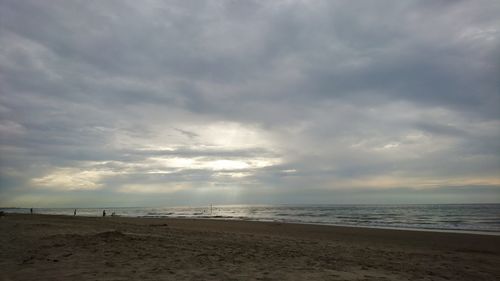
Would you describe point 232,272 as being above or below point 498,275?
above

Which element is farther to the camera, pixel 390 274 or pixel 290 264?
pixel 290 264

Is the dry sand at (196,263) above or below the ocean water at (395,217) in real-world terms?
above

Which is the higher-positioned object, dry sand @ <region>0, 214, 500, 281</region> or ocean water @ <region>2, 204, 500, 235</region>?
dry sand @ <region>0, 214, 500, 281</region>

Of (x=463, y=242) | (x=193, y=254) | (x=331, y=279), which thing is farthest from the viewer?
(x=463, y=242)

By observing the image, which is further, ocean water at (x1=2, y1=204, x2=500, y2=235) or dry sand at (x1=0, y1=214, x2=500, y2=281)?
ocean water at (x1=2, y1=204, x2=500, y2=235)

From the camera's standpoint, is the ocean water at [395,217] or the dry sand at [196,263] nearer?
the dry sand at [196,263]

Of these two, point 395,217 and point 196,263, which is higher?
point 196,263

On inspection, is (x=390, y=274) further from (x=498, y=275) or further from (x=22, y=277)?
(x=22, y=277)

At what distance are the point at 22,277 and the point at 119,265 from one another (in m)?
2.17

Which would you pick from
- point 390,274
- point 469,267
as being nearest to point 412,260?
point 469,267

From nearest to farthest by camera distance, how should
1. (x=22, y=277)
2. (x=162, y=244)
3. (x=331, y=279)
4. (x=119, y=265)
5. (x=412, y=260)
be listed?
(x=22, y=277) → (x=331, y=279) → (x=119, y=265) → (x=412, y=260) → (x=162, y=244)

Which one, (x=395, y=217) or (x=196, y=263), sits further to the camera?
(x=395, y=217)

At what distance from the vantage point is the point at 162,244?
12.9 m

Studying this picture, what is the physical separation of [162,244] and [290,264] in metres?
Result: 5.91
